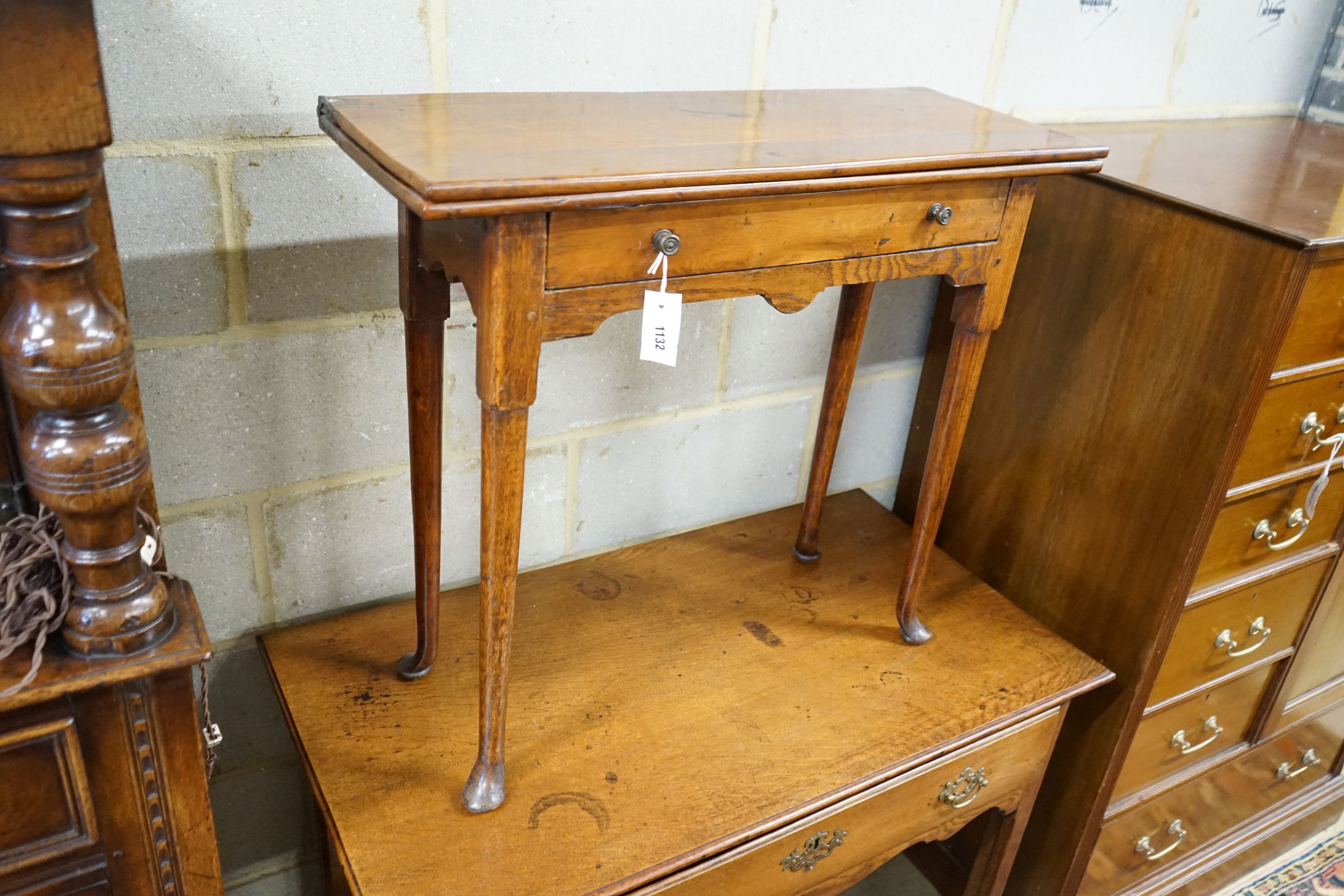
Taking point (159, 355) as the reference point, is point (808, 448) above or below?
below

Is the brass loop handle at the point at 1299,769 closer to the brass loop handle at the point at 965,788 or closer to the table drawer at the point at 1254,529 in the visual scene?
the table drawer at the point at 1254,529

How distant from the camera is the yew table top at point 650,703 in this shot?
1.06 meters

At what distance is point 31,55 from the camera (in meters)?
0.66

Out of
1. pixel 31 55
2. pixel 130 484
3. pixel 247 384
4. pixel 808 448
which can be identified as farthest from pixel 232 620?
pixel 808 448

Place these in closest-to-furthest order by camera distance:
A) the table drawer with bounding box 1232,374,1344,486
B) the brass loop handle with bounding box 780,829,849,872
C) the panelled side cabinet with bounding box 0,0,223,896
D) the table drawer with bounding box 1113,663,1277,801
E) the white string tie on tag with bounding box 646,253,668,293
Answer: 1. the panelled side cabinet with bounding box 0,0,223,896
2. the white string tie on tag with bounding box 646,253,668,293
3. the brass loop handle with bounding box 780,829,849,872
4. the table drawer with bounding box 1232,374,1344,486
5. the table drawer with bounding box 1113,663,1277,801

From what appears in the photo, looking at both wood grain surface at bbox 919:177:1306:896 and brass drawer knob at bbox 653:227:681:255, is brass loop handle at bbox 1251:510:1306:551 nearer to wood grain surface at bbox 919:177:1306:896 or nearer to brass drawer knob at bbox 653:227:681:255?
wood grain surface at bbox 919:177:1306:896

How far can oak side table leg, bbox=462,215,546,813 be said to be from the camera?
0.85 metres

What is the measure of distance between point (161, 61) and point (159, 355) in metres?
0.31

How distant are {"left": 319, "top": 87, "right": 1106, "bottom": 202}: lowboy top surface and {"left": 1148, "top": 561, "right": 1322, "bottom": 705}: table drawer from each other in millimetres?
723

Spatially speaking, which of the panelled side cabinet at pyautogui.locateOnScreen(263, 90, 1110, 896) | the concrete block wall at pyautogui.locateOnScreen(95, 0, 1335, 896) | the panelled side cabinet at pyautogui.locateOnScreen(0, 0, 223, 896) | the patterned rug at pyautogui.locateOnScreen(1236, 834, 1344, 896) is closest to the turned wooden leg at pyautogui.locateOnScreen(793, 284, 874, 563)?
the panelled side cabinet at pyautogui.locateOnScreen(263, 90, 1110, 896)

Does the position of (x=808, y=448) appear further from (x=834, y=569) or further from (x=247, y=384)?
(x=247, y=384)

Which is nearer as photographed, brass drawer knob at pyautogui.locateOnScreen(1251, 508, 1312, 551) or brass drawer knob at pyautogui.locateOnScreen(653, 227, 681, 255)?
brass drawer knob at pyautogui.locateOnScreen(653, 227, 681, 255)

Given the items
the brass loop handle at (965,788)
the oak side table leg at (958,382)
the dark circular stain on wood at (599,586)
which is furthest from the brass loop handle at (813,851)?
the dark circular stain on wood at (599,586)

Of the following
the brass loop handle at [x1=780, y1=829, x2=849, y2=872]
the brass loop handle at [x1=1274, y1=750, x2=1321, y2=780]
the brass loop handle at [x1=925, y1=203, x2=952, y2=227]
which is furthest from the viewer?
the brass loop handle at [x1=1274, y1=750, x2=1321, y2=780]
